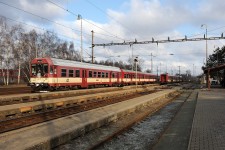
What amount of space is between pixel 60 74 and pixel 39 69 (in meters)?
1.95

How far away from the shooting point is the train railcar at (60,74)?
27500 millimetres

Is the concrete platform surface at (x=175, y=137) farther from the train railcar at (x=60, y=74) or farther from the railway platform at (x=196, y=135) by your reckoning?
the train railcar at (x=60, y=74)

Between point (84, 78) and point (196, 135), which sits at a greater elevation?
point (84, 78)

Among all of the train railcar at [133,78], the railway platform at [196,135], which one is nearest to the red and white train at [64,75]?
the train railcar at [133,78]

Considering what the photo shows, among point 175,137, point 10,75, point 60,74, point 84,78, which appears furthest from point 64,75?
point 10,75

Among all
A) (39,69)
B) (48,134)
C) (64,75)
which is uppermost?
(39,69)

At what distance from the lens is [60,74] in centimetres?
2867

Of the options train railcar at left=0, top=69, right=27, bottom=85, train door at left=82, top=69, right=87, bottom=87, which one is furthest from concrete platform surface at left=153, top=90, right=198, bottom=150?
train railcar at left=0, top=69, right=27, bottom=85

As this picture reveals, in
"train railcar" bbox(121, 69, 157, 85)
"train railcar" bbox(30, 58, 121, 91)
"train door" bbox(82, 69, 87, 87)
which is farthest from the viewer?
"train railcar" bbox(121, 69, 157, 85)

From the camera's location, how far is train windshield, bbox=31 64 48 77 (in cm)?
2755

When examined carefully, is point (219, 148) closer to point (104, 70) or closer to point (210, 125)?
point (210, 125)

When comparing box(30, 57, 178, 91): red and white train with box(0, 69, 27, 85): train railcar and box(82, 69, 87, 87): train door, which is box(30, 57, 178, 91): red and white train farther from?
box(0, 69, 27, 85): train railcar

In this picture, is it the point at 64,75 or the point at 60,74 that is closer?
the point at 60,74

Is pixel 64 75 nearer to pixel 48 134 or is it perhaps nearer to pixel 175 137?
pixel 175 137
